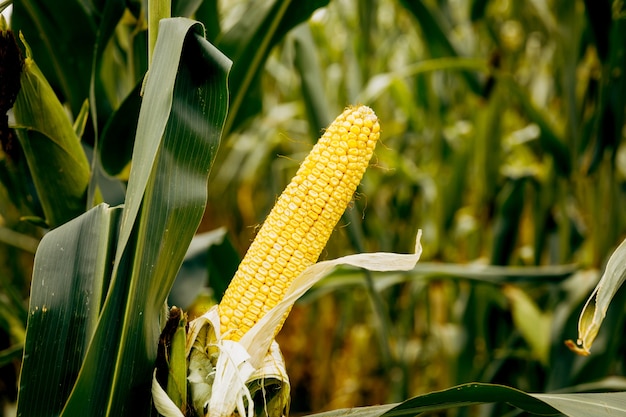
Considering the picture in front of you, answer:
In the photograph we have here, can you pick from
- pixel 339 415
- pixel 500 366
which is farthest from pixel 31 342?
pixel 500 366

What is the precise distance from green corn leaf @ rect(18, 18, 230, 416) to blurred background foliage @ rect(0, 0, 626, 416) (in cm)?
20

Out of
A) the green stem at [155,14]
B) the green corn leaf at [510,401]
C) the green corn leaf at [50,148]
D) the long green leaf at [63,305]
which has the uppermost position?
the green stem at [155,14]

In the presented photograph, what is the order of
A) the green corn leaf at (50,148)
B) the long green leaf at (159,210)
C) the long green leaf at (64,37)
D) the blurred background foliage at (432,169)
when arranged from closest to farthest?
the long green leaf at (159,210), the green corn leaf at (50,148), the long green leaf at (64,37), the blurred background foliage at (432,169)

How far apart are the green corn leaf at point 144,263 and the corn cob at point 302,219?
0.28ft

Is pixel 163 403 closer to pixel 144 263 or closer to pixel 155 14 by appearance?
pixel 144 263

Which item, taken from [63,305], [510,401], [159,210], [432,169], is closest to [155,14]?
[159,210]

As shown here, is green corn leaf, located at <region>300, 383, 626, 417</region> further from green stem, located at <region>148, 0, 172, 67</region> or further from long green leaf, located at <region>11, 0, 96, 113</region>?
long green leaf, located at <region>11, 0, 96, 113</region>

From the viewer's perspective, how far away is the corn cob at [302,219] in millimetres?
601

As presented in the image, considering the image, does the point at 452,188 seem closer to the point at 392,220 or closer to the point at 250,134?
the point at 392,220

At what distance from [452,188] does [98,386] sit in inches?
52.2

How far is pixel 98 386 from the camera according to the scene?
0.55 m

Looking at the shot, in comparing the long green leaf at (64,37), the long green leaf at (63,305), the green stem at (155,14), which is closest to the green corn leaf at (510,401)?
the long green leaf at (63,305)

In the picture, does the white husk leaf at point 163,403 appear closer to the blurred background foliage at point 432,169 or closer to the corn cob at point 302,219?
the corn cob at point 302,219

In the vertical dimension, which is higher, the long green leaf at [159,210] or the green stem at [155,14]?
the green stem at [155,14]
